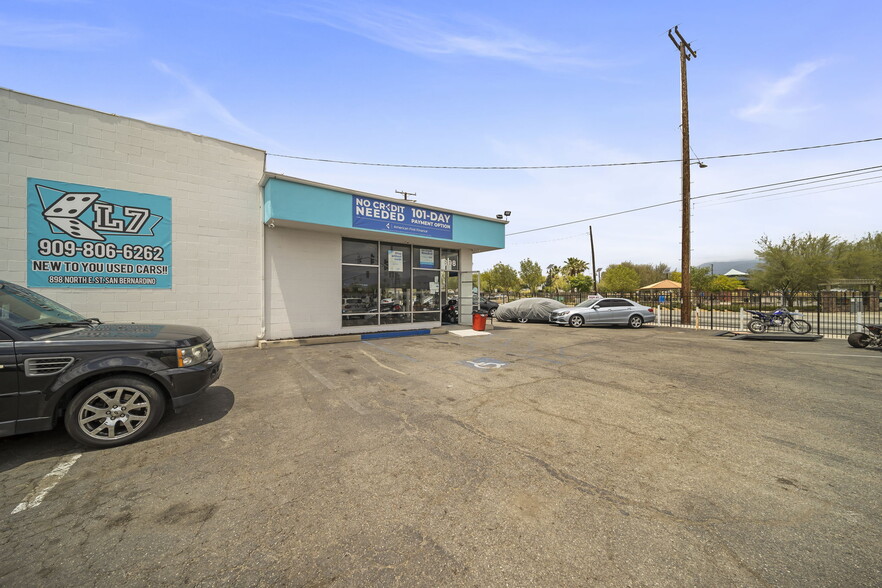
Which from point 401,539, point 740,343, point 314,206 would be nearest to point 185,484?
point 401,539

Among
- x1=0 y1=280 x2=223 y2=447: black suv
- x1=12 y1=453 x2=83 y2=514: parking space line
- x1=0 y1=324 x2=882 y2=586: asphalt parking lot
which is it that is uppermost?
x1=0 y1=280 x2=223 y2=447: black suv

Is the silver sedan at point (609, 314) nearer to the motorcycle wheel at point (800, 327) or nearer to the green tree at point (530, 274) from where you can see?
the motorcycle wheel at point (800, 327)

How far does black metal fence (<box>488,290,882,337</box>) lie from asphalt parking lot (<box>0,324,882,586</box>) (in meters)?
12.7

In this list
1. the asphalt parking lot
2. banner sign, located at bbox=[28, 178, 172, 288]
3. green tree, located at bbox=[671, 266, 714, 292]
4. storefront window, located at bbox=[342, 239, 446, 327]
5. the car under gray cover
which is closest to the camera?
the asphalt parking lot

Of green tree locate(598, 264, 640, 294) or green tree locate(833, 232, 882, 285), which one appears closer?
green tree locate(833, 232, 882, 285)

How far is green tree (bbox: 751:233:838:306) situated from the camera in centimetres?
2805

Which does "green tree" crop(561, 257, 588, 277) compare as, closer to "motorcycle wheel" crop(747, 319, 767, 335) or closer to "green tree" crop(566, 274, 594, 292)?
"green tree" crop(566, 274, 594, 292)

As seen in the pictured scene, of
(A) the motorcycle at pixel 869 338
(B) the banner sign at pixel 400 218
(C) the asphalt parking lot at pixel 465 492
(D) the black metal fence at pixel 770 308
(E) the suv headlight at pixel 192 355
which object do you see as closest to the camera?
(C) the asphalt parking lot at pixel 465 492

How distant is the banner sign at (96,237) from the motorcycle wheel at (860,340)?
19606mm

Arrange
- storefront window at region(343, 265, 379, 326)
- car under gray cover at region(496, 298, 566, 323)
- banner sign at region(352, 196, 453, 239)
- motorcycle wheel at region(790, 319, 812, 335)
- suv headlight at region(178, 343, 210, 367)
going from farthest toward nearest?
car under gray cover at region(496, 298, 566, 323)
motorcycle wheel at region(790, 319, 812, 335)
storefront window at region(343, 265, 379, 326)
banner sign at region(352, 196, 453, 239)
suv headlight at region(178, 343, 210, 367)

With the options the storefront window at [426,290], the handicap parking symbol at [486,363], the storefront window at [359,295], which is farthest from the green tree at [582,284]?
the handicap parking symbol at [486,363]

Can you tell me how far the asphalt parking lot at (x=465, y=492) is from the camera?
2.05m

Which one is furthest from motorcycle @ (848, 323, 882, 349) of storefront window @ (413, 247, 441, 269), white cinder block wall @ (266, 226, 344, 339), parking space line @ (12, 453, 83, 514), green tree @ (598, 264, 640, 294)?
green tree @ (598, 264, 640, 294)

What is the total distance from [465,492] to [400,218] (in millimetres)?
10135
